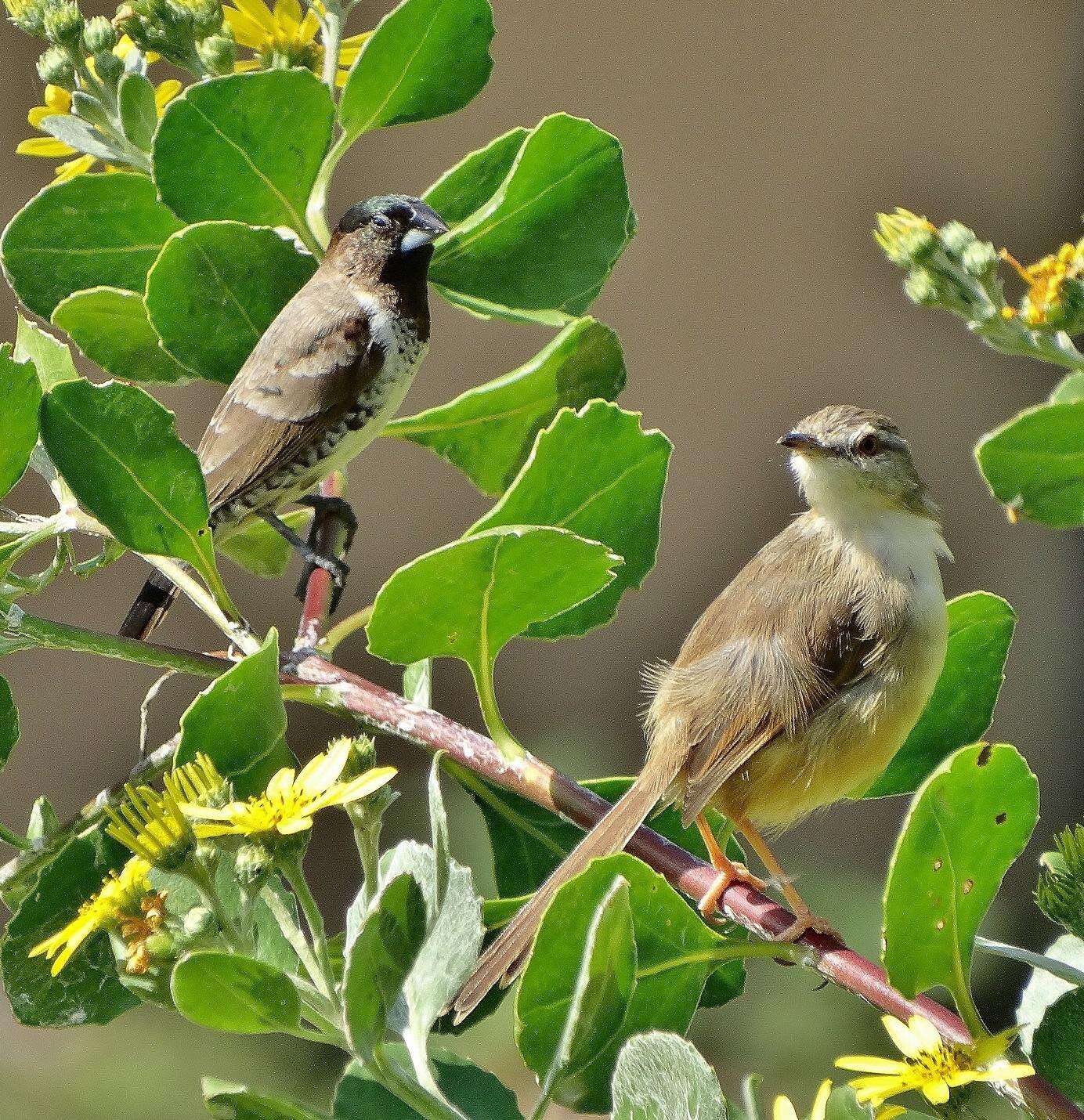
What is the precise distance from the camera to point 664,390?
652 cm

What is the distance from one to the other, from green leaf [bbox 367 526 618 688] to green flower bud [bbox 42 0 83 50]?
702mm

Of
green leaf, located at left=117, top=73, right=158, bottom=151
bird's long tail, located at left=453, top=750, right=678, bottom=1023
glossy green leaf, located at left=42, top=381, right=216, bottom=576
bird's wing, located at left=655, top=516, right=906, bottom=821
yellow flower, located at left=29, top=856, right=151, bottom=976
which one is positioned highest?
green leaf, located at left=117, top=73, right=158, bottom=151

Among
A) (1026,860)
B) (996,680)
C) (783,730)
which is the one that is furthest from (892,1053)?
(996,680)

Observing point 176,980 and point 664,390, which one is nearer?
point 176,980

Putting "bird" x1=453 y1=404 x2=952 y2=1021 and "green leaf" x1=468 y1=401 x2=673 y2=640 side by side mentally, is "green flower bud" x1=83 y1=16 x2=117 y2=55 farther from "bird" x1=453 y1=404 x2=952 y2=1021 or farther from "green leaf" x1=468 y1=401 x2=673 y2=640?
"bird" x1=453 y1=404 x2=952 y2=1021

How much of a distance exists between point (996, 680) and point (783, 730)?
549 mm

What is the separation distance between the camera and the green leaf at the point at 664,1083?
83 cm

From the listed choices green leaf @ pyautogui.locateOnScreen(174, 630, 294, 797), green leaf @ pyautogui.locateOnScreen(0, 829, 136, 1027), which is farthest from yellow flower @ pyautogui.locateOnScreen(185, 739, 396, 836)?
green leaf @ pyautogui.locateOnScreen(0, 829, 136, 1027)

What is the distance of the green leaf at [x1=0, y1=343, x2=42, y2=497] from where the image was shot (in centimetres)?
109

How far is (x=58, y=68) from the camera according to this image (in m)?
1.45

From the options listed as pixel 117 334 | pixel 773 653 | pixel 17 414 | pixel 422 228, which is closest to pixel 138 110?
pixel 117 334

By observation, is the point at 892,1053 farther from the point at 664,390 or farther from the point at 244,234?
the point at 244,234

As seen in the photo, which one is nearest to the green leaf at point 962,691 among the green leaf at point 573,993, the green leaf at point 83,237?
the green leaf at point 573,993

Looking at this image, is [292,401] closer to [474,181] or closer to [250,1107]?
[474,181]
